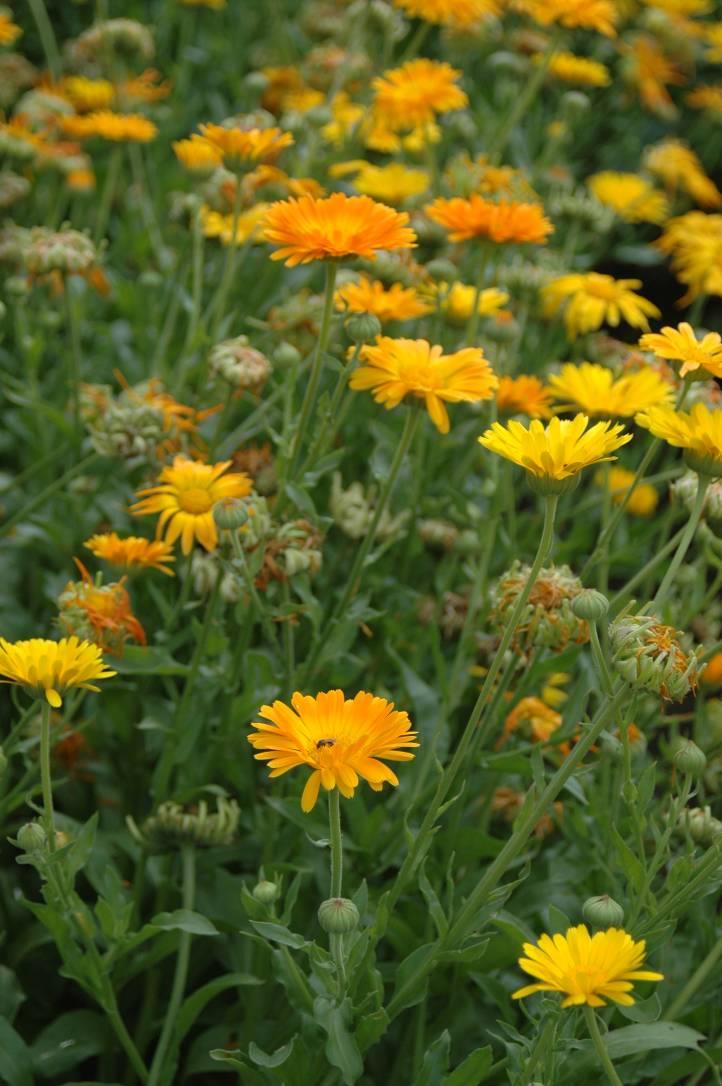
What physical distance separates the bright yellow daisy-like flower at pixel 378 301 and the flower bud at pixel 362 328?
0.18 m

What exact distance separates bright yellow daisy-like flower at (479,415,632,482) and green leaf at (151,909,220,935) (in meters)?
0.84

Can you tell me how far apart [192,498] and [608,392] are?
2.37 feet

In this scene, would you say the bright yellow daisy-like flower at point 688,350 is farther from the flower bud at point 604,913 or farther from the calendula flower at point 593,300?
the calendula flower at point 593,300

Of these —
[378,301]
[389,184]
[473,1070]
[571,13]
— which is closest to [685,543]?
[473,1070]

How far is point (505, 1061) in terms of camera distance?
1.75 metres

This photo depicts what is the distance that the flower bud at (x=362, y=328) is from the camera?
2084 mm

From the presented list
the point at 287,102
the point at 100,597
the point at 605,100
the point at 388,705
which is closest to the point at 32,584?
the point at 100,597

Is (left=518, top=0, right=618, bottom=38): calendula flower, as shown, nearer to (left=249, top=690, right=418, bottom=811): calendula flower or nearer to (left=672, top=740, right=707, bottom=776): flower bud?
(left=672, top=740, right=707, bottom=776): flower bud

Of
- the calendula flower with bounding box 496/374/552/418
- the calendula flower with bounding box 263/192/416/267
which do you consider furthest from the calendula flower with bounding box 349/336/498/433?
the calendula flower with bounding box 496/374/552/418

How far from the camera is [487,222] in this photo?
2408mm

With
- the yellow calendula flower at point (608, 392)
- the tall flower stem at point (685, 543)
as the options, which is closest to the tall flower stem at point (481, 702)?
the tall flower stem at point (685, 543)

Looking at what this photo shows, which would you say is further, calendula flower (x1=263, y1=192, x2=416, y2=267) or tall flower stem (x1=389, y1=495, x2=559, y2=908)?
calendula flower (x1=263, y1=192, x2=416, y2=267)

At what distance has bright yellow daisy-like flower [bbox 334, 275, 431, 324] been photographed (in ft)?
7.63

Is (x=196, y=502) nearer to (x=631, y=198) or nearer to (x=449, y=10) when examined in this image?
(x=449, y=10)
